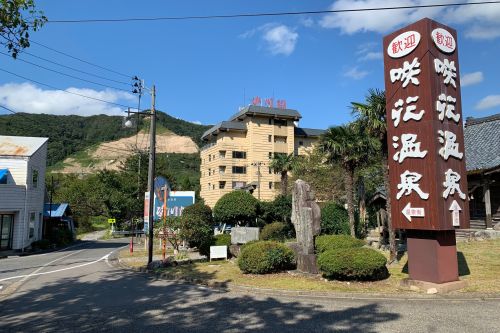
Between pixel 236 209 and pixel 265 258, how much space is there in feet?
34.8

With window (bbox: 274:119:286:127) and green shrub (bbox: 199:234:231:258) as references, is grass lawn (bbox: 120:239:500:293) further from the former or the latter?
window (bbox: 274:119:286:127)

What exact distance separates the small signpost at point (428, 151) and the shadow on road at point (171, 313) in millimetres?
2769

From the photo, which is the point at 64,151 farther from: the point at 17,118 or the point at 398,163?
the point at 398,163

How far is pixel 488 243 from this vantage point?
17156 millimetres

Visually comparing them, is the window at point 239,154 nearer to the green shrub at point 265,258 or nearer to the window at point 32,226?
the window at point 32,226

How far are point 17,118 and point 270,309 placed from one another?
98.7 m

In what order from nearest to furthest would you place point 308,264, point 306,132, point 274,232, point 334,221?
point 308,264 < point 334,221 < point 274,232 < point 306,132

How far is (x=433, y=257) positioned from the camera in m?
Answer: 10.1

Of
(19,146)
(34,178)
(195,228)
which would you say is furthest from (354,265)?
(19,146)

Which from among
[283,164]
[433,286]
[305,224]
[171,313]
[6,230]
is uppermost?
[283,164]

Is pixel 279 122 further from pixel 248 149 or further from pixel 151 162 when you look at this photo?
pixel 151 162

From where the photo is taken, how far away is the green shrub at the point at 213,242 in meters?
18.6

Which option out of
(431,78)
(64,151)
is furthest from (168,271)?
(64,151)

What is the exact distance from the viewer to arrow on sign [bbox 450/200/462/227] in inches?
400
